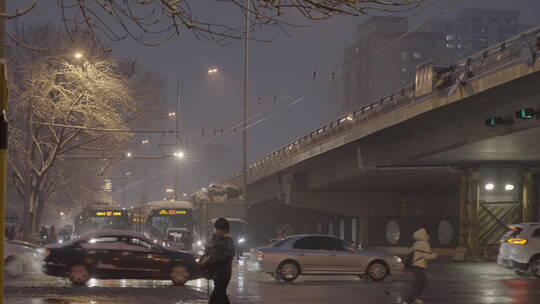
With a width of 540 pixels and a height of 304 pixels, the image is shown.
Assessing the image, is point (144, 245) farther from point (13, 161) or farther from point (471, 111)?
point (13, 161)

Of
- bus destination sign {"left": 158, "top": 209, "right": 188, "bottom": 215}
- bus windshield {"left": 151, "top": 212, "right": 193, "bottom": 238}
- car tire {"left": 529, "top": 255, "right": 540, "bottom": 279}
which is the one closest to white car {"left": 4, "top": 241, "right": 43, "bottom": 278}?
car tire {"left": 529, "top": 255, "right": 540, "bottom": 279}

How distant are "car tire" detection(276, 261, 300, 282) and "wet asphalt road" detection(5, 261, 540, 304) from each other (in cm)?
26

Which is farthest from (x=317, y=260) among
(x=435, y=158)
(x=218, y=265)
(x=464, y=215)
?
(x=464, y=215)

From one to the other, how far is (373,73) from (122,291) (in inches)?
6622

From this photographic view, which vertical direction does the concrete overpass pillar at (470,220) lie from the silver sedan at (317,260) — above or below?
above

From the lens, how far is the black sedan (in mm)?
22594

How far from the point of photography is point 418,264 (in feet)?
55.9

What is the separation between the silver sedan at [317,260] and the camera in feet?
84.3

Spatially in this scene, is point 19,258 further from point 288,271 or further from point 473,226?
point 473,226

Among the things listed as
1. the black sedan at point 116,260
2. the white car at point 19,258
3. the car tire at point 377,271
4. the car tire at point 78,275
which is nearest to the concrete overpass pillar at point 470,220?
the car tire at point 377,271

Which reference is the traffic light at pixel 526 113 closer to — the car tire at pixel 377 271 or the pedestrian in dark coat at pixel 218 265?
the car tire at pixel 377 271

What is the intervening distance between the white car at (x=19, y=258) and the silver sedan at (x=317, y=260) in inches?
268

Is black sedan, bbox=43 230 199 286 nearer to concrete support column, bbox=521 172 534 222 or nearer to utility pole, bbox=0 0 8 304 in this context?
utility pole, bbox=0 0 8 304

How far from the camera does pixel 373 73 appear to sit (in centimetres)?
18538
